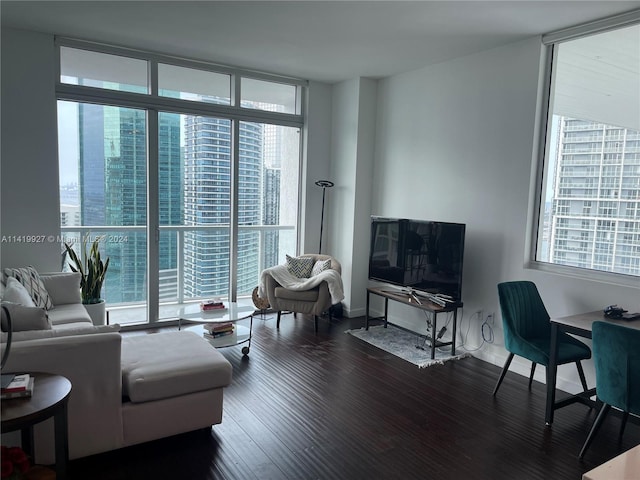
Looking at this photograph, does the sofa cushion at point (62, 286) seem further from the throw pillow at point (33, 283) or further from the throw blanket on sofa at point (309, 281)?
the throw blanket on sofa at point (309, 281)

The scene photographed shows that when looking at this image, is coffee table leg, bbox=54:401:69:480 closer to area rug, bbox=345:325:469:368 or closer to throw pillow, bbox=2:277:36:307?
throw pillow, bbox=2:277:36:307

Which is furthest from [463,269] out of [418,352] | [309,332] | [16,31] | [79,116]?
[16,31]

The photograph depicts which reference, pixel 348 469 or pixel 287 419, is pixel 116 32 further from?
pixel 348 469

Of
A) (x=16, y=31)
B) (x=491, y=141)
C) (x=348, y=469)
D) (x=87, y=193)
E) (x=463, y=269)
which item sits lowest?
(x=348, y=469)

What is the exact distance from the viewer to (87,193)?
471cm

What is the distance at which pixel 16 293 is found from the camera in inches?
131

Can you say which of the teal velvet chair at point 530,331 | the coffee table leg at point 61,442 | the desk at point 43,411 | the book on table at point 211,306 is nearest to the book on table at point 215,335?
the book on table at point 211,306

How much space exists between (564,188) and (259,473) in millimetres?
3317

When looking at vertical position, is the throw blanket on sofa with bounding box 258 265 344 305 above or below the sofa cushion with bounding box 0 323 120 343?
below

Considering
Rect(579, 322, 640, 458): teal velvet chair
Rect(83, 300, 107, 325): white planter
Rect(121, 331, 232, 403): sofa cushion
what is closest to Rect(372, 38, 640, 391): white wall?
Rect(579, 322, 640, 458): teal velvet chair

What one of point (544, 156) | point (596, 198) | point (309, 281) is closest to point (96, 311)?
point (309, 281)

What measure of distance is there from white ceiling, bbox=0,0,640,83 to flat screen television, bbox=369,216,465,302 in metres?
1.70

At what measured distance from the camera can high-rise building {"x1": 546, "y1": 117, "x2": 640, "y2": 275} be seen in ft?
11.3

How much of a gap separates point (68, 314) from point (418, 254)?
3.26 meters
